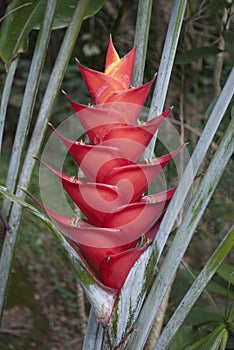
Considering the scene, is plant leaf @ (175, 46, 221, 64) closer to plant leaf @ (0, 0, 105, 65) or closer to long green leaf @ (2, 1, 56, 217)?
plant leaf @ (0, 0, 105, 65)

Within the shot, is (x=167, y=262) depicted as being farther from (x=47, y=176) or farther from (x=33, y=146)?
(x=47, y=176)

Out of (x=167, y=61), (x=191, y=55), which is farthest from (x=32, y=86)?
(x=191, y=55)

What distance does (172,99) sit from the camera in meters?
1.40

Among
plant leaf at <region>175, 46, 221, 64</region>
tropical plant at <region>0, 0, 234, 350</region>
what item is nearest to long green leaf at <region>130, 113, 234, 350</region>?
tropical plant at <region>0, 0, 234, 350</region>

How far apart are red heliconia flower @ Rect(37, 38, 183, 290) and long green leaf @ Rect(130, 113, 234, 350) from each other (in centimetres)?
3

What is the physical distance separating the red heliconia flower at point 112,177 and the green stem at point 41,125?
14cm

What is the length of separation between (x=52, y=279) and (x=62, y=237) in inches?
65.7

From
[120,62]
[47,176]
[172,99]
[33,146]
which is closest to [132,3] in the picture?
[172,99]

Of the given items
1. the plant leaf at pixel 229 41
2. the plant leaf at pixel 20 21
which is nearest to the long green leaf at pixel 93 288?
the plant leaf at pixel 20 21

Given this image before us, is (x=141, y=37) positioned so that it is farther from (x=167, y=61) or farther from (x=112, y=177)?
(x=112, y=177)

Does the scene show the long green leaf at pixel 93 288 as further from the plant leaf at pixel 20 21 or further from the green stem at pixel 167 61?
the plant leaf at pixel 20 21

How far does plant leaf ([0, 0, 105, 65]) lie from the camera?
76 centimetres

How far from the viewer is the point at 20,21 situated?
2.61 feet

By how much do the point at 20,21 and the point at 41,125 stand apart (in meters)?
0.23
